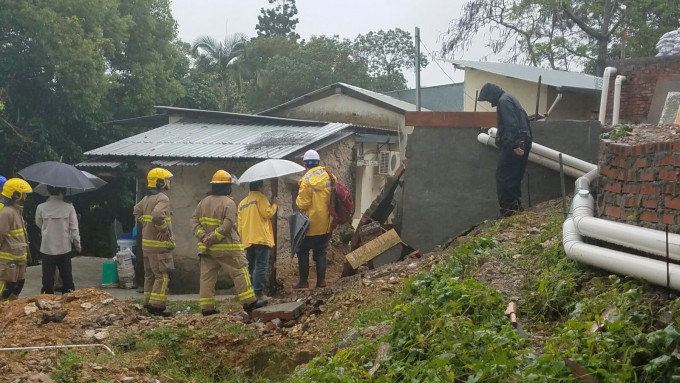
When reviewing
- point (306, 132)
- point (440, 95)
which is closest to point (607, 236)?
point (306, 132)

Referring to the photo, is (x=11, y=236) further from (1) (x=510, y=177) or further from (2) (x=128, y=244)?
(1) (x=510, y=177)

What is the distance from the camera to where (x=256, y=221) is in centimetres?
982

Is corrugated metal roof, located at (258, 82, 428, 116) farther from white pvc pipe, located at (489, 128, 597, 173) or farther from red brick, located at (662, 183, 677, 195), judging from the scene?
red brick, located at (662, 183, 677, 195)

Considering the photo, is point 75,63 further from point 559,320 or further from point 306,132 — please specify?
point 559,320

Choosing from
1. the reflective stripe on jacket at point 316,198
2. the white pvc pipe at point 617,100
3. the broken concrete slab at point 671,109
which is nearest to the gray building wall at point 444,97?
the white pvc pipe at point 617,100

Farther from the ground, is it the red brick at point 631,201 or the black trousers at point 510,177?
the red brick at point 631,201

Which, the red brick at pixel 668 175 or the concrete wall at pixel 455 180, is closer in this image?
the red brick at pixel 668 175

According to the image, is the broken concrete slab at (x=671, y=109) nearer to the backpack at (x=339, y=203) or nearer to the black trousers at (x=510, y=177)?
the black trousers at (x=510, y=177)

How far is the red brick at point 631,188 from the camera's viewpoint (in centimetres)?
523

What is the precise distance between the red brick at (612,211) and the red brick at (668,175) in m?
0.69

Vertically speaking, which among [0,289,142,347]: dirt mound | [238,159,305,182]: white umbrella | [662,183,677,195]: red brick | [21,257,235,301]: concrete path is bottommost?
[21,257,235,301]: concrete path

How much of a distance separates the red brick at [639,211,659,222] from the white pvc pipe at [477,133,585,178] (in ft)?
12.7

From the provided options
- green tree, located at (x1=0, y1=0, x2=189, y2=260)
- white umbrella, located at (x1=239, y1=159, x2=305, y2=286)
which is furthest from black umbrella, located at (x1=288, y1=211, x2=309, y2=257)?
green tree, located at (x1=0, y1=0, x2=189, y2=260)

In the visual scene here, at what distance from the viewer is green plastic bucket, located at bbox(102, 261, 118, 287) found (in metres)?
13.4
